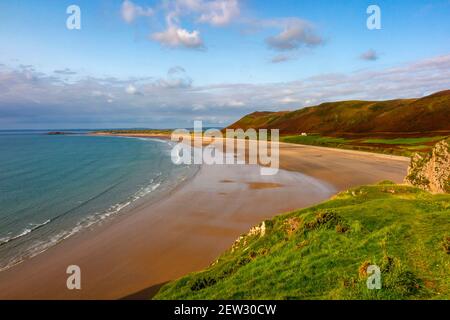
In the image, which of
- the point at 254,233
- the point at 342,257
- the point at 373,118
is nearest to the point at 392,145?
the point at 254,233

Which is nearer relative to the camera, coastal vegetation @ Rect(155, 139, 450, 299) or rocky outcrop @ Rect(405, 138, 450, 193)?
coastal vegetation @ Rect(155, 139, 450, 299)

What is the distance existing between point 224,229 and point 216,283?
10563mm

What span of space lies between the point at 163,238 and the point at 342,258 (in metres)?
12.4

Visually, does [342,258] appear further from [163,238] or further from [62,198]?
[62,198]

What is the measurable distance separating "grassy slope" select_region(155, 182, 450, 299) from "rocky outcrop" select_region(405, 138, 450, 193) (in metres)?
2.70

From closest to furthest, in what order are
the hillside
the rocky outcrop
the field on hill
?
the rocky outcrop, the field on hill, the hillside

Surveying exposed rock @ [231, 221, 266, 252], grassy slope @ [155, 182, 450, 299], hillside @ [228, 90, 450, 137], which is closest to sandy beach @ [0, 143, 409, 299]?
exposed rock @ [231, 221, 266, 252]

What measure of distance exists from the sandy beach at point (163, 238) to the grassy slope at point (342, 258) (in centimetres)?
404

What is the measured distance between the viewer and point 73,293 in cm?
1258

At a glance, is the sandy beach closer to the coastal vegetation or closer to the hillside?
the coastal vegetation

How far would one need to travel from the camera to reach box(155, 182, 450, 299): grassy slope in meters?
7.37

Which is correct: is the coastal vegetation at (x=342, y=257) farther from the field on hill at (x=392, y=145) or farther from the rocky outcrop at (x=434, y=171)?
the field on hill at (x=392, y=145)

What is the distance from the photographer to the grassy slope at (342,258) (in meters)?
7.37
